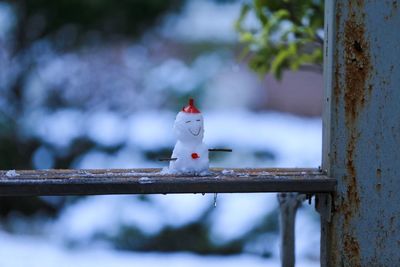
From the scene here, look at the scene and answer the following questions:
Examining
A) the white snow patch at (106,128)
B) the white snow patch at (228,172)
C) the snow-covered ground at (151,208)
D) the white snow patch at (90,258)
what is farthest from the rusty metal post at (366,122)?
the white snow patch at (106,128)

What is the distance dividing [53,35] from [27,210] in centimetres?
109

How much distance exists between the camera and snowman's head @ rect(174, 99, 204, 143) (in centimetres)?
148

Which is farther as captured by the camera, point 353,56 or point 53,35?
point 53,35

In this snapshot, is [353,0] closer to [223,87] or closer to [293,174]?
[293,174]

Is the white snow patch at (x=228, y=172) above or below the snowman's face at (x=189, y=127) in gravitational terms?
below

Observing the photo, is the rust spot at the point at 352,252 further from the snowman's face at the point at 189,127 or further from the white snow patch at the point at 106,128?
the white snow patch at the point at 106,128

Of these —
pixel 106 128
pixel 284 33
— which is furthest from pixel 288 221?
pixel 106 128

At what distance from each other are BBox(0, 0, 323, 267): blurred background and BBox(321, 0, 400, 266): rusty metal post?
247cm

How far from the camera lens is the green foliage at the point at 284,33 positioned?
206cm

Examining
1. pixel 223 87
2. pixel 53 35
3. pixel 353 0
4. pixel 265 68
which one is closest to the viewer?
pixel 353 0

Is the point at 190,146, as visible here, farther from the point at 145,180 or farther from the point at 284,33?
the point at 284,33

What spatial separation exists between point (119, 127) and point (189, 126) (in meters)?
2.74

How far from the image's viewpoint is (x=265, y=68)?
7.13 feet

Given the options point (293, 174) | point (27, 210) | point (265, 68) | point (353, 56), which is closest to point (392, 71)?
point (353, 56)
